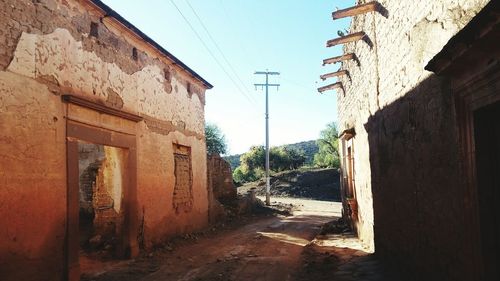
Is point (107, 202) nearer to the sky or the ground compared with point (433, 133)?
nearer to the ground

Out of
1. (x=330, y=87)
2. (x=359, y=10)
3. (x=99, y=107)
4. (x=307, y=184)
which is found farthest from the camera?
(x=307, y=184)

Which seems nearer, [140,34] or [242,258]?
[242,258]

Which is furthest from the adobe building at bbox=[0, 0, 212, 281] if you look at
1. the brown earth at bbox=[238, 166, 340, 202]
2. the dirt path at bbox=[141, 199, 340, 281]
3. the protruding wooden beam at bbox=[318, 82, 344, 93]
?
the brown earth at bbox=[238, 166, 340, 202]

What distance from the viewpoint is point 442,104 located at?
170 inches

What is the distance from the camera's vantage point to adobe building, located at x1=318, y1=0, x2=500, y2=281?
365 cm

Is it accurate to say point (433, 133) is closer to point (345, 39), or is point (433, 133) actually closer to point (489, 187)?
point (489, 187)

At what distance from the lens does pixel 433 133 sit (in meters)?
4.61

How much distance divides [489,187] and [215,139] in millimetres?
44250

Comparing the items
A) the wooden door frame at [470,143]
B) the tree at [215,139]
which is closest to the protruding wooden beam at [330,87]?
the wooden door frame at [470,143]

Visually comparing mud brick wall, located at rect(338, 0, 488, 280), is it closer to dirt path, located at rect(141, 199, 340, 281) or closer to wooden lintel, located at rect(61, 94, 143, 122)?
dirt path, located at rect(141, 199, 340, 281)

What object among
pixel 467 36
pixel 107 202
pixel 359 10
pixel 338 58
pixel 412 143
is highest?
pixel 359 10

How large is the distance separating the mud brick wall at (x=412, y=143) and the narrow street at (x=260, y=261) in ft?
2.05

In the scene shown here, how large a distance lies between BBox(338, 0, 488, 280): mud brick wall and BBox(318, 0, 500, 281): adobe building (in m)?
0.01

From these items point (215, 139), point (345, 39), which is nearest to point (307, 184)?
point (215, 139)
